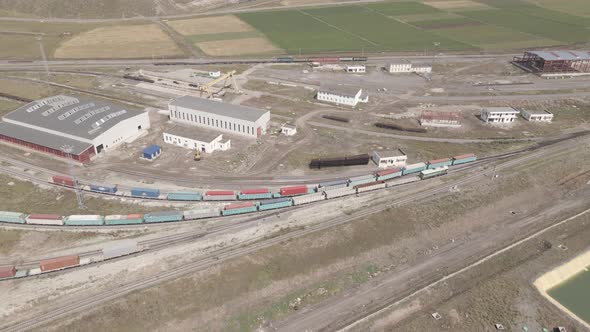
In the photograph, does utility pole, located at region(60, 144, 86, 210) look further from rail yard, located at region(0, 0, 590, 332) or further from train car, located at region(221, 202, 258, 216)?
train car, located at region(221, 202, 258, 216)

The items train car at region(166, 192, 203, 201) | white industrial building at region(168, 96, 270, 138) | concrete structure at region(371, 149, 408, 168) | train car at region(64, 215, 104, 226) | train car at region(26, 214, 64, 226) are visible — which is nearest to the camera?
train car at region(64, 215, 104, 226)

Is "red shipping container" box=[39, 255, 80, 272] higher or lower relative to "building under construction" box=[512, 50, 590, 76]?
lower

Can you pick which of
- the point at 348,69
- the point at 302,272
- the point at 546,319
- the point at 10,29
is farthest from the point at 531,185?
the point at 10,29

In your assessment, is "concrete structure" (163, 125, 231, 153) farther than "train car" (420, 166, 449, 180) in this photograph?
Yes

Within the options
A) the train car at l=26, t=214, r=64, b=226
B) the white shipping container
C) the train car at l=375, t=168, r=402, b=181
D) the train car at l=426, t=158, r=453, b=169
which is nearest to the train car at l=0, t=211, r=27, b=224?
the train car at l=26, t=214, r=64, b=226

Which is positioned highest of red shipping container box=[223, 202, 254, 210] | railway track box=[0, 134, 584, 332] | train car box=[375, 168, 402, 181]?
train car box=[375, 168, 402, 181]

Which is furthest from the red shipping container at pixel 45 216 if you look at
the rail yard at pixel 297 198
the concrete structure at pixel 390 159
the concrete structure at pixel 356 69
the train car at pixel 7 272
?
the concrete structure at pixel 356 69
